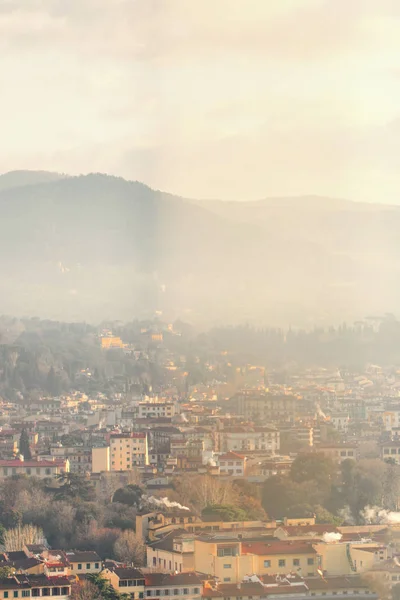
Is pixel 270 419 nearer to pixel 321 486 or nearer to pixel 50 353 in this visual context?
pixel 321 486

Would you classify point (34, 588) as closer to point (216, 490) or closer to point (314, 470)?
point (216, 490)

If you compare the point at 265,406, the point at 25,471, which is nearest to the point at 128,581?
the point at 25,471

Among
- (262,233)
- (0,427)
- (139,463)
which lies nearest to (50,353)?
(262,233)

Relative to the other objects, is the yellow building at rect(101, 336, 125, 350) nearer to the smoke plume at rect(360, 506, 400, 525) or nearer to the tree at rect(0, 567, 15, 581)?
the smoke plume at rect(360, 506, 400, 525)

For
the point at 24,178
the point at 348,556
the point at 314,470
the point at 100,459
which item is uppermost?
the point at 24,178

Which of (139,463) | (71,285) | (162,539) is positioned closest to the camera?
(162,539)

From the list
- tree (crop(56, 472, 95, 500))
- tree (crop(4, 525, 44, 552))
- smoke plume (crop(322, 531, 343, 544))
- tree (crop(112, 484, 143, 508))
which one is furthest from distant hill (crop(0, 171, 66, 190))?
smoke plume (crop(322, 531, 343, 544))

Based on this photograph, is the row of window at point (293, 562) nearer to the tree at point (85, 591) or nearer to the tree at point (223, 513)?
the tree at point (85, 591)
